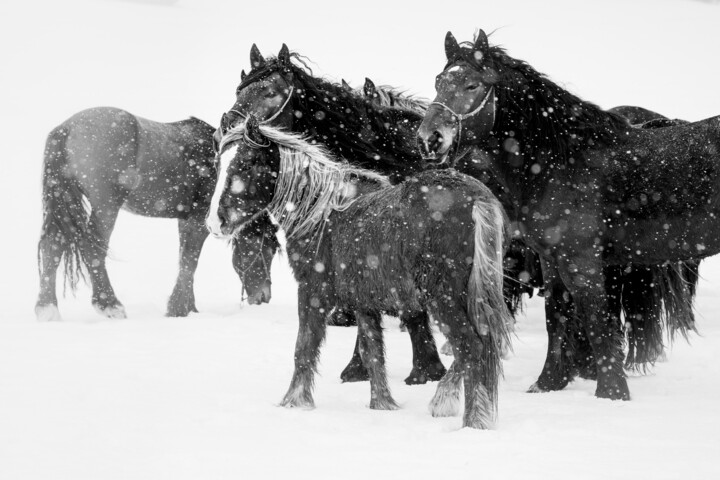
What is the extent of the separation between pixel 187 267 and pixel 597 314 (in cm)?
599

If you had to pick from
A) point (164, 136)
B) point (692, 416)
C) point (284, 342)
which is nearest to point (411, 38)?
point (164, 136)

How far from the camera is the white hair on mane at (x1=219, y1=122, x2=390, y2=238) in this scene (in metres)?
5.34

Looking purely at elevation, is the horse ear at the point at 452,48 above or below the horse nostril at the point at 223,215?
above

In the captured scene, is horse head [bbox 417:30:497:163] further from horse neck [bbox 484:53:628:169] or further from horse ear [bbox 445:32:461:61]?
horse neck [bbox 484:53:628:169]

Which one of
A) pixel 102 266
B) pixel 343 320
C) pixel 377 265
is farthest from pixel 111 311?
pixel 377 265

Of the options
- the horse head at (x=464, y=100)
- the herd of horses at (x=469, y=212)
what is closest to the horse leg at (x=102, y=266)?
the herd of horses at (x=469, y=212)

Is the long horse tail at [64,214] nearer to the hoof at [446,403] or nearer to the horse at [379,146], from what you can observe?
the horse at [379,146]

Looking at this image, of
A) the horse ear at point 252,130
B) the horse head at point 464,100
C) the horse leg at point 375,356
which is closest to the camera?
the horse ear at point 252,130

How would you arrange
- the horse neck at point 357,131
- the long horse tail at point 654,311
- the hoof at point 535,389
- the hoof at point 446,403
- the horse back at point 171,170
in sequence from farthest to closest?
the horse back at point 171,170 → the long horse tail at point 654,311 → the horse neck at point 357,131 → the hoof at point 535,389 → the hoof at point 446,403

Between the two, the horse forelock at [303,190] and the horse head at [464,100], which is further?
the horse head at [464,100]

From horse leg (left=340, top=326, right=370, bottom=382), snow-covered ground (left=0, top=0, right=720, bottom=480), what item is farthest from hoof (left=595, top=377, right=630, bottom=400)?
horse leg (left=340, top=326, right=370, bottom=382)

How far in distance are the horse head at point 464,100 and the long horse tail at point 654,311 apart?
214 centimetres

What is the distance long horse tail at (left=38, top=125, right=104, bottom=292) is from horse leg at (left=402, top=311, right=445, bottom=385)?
4.25m

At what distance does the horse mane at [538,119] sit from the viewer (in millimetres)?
6145
